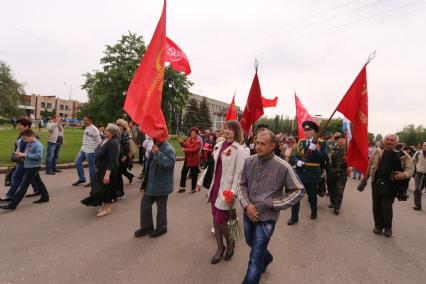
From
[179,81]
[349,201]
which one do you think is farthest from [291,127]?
[349,201]

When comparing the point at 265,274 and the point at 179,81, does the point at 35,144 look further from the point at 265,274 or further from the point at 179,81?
the point at 179,81

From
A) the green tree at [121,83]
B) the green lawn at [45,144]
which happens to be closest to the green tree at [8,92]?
the green lawn at [45,144]

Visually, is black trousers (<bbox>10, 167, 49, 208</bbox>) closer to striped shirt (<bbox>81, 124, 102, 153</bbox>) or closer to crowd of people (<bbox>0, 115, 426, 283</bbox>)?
crowd of people (<bbox>0, 115, 426, 283</bbox>)

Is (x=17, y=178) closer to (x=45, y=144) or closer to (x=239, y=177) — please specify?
(x=239, y=177)

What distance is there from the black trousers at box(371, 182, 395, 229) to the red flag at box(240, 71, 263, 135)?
8.64 ft

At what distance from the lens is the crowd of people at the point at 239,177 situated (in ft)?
8.86

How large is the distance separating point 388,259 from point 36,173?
21.4 ft

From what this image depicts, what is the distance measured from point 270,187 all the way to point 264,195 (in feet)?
0.34

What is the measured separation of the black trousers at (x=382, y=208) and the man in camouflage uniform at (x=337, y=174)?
1.28 m

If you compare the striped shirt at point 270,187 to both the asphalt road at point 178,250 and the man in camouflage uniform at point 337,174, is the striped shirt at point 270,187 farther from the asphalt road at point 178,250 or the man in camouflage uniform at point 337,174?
the man in camouflage uniform at point 337,174

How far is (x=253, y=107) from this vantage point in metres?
5.46

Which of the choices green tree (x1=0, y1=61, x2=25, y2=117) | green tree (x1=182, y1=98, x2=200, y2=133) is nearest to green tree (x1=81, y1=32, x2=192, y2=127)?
green tree (x1=182, y1=98, x2=200, y2=133)

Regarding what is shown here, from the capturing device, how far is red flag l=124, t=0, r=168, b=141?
362cm

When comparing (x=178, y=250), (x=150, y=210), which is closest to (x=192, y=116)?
(x=150, y=210)
